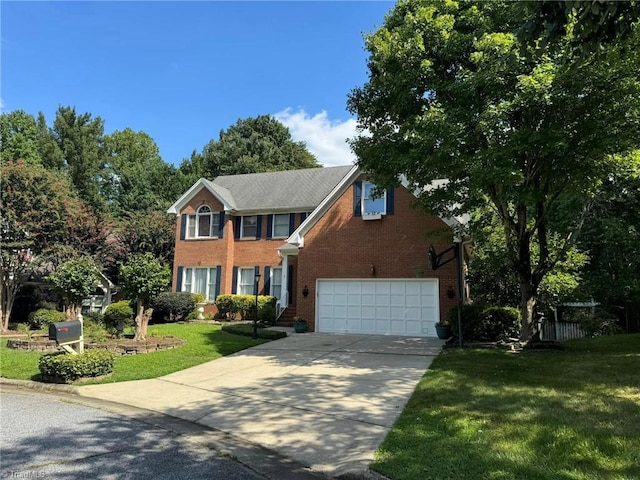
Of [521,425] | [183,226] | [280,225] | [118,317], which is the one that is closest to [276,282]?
[280,225]

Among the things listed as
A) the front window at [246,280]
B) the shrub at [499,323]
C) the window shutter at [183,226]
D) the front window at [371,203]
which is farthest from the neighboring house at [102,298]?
the shrub at [499,323]

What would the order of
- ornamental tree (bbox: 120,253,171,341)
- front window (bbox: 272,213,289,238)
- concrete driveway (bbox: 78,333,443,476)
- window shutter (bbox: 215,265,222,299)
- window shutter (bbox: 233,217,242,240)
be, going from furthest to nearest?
window shutter (bbox: 233,217,242,240), front window (bbox: 272,213,289,238), window shutter (bbox: 215,265,222,299), ornamental tree (bbox: 120,253,171,341), concrete driveway (bbox: 78,333,443,476)

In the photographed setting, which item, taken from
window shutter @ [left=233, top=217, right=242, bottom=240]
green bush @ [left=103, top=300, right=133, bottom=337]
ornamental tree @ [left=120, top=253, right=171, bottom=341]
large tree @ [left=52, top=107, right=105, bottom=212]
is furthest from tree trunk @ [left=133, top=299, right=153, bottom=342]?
large tree @ [left=52, top=107, right=105, bottom=212]

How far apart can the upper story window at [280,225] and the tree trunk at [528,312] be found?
535 inches

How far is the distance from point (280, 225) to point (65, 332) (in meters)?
15.4

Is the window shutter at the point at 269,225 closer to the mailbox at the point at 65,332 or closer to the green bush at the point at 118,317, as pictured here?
the green bush at the point at 118,317

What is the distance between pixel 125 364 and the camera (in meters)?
11.4

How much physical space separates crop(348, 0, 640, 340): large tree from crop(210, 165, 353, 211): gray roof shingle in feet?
35.8

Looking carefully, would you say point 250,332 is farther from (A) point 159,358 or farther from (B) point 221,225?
(B) point 221,225

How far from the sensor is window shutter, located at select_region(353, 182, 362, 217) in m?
18.1

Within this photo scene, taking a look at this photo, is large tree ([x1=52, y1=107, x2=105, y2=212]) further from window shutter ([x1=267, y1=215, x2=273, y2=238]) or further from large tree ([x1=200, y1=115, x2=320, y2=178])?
window shutter ([x1=267, y1=215, x2=273, y2=238])

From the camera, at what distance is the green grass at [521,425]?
450 centimetres

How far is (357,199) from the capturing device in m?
18.2

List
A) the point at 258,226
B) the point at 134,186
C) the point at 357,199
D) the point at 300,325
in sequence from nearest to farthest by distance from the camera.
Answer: the point at 300,325 < the point at 357,199 < the point at 258,226 < the point at 134,186
